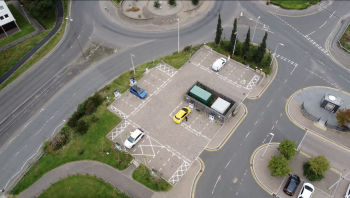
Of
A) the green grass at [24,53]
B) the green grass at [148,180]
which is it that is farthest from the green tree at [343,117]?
the green grass at [24,53]

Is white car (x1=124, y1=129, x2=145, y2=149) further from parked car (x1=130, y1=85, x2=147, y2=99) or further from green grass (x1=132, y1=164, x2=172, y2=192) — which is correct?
parked car (x1=130, y1=85, x2=147, y2=99)

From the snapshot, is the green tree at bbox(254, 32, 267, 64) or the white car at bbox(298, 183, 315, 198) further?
the green tree at bbox(254, 32, 267, 64)

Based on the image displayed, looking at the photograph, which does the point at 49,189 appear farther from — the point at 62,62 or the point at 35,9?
the point at 35,9

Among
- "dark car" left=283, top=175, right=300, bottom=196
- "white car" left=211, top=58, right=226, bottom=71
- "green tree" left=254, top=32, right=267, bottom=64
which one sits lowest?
"dark car" left=283, top=175, right=300, bottom=196

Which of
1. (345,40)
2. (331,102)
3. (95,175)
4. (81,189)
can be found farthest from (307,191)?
(345,40)

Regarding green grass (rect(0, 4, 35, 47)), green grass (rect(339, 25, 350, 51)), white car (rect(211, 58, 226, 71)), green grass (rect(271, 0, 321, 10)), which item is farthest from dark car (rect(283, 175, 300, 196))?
green grass (rect(0, 4, 35, 47))
